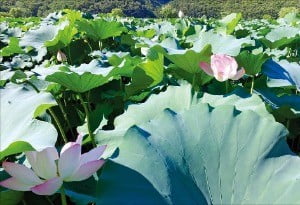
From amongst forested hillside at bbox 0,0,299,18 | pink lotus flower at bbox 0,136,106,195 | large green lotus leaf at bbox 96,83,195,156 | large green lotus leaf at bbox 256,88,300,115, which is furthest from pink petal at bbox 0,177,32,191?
forested hillside at bbox 0,0,299,18

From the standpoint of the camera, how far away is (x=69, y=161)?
0.72m

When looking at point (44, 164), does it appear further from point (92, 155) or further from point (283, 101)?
point (283, 101)

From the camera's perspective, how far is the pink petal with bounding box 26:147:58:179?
0.73m

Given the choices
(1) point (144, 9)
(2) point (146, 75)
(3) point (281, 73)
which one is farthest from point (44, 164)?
(1) point (144, 9)

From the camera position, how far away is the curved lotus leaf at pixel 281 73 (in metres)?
1.39

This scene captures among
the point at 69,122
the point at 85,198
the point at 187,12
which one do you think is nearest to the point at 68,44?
the point at 69,122

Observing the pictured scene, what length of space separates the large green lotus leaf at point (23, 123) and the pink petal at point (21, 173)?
0.04 meters

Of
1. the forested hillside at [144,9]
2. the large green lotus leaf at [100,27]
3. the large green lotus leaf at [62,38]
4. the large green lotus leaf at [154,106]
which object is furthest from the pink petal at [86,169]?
the forested hillside at [144,9]

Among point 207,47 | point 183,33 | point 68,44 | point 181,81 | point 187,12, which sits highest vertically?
point 207,47

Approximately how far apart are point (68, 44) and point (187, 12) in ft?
181

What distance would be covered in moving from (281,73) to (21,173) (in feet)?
3.24

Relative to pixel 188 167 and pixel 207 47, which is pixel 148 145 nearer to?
pixel 188 167

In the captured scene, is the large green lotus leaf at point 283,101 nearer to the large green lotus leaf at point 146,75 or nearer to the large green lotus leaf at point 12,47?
the large green lotus leaf at point 146,75

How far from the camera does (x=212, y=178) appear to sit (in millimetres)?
765
